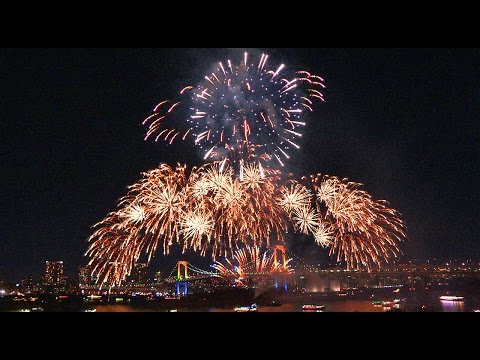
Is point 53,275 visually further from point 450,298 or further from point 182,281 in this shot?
point 450,298

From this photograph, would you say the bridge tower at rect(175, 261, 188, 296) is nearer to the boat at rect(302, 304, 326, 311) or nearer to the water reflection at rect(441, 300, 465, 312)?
the boat at rect(302, 304, 326, 311)


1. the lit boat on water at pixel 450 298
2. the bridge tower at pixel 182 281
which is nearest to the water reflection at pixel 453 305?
the lit boat on water at pixel 450 298

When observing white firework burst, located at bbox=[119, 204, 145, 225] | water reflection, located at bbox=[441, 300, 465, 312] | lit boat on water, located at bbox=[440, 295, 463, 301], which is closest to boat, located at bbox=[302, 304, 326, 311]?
water reflection, located at bbox=[441, 300, 465, 312]

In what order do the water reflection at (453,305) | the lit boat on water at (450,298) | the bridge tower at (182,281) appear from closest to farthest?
1. the water reflection at (453,305)
2. the lit boat on water at (450,298)
3. the bridge tower at (182,281)

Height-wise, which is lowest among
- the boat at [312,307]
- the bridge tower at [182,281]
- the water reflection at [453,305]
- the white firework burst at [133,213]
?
the water reflection at [453,305]

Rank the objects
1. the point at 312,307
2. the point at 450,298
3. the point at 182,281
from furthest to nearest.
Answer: the point at 182,281
the point at 450,298
the point at 312,307

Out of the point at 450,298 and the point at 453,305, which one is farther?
the point at 450,298

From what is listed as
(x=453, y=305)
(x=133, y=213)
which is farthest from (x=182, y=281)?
(x=453, y=305)

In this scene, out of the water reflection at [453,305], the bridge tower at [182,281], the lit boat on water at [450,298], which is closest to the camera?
the water reflection at [453,305]

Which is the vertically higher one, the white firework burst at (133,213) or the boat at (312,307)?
the white firework burst at (133,213)

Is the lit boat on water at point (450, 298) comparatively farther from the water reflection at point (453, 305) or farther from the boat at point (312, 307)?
the boat at point (312, 307)

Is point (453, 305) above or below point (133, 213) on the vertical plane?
below

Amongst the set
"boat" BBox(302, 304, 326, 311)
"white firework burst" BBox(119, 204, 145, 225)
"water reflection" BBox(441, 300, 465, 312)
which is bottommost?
"water reflection" BBox(441, 300, 465, 312)
